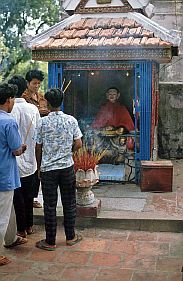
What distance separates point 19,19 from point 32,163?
17385mm

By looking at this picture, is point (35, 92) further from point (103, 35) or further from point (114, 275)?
point (114, 275)

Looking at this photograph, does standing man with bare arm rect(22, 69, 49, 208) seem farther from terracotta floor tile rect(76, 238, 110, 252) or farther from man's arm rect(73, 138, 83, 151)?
terracotta floor tile rect(76, 238, 110, 252)

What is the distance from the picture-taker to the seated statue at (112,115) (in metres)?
8.21

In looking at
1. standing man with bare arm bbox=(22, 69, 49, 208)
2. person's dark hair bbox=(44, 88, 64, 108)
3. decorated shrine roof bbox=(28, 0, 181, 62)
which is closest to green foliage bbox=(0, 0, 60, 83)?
decorated shrine roof bbox=(28, 0, 181, 62)

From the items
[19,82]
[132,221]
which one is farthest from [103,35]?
[132,221]

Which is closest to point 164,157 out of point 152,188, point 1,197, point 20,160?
point 152,188

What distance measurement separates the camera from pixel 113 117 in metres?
8.30

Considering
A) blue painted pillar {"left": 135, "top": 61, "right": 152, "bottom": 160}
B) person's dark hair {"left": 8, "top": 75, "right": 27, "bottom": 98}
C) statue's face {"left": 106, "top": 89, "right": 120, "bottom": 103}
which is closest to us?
person's dark hair {"left": 8, "top": 75, "right": 27, "bottom": 98}

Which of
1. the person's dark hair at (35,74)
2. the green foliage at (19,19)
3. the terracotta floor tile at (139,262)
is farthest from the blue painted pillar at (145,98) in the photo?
the green foliage at (19,19)

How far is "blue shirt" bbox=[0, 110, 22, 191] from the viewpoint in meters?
4.43

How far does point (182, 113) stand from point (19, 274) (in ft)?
23.2

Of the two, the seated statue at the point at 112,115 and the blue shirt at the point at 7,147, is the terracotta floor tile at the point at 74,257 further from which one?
the seated statue at the point at 112,115

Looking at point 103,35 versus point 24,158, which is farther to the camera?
point 103,35

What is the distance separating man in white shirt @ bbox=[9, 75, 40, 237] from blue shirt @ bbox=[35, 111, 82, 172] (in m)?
0.38
